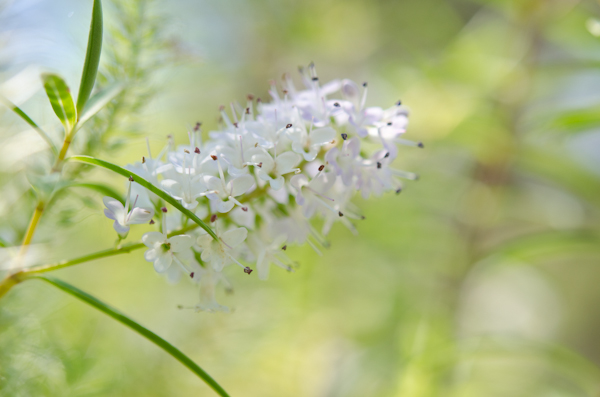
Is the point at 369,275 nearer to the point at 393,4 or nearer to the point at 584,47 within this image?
the point at 584,47

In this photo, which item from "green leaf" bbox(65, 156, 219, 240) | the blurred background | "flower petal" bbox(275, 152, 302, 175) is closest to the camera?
"green leaf" bbox(65, 156, 219, 240)

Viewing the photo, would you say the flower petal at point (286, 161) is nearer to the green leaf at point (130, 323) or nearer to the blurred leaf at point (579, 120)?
the green leaf at point (130, 323)

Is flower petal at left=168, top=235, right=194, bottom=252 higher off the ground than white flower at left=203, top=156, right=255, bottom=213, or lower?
lower

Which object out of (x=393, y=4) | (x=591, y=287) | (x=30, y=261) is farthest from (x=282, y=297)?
(x=591, y=287)

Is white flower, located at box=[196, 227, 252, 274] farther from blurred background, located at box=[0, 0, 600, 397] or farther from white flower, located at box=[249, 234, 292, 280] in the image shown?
blurred background, located at box=[0, 0, 600, 397]

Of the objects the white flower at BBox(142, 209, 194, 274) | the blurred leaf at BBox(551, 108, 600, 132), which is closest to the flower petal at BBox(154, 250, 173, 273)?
the white flower at BBox(142, 209, 194, 274)

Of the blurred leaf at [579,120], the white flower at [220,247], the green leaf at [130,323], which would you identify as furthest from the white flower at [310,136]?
the blurred leaf at [579,120]
